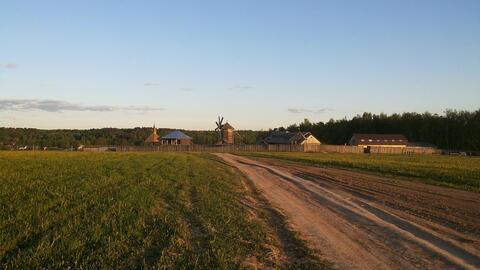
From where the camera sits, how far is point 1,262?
7684 millimetres

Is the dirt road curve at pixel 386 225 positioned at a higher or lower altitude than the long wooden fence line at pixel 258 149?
lower

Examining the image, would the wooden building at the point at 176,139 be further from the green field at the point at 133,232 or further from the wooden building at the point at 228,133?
the green field at the point at 133,232

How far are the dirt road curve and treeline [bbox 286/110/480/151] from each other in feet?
367

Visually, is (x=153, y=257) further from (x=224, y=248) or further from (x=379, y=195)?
(x=379, y=195)

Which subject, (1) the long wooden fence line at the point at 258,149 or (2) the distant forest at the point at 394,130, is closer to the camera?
(1) the long wooden fence line at the point at 258,149

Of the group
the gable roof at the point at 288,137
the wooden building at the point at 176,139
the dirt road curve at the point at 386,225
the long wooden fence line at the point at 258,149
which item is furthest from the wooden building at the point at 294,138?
the dirt road curve at the point at 386,225

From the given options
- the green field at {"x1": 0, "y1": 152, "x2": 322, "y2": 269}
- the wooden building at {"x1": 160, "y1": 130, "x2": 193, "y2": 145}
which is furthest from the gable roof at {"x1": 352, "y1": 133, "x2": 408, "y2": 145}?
the green field at {"x1": 0, "y1": 152, "x2": 322, "y2": 269}

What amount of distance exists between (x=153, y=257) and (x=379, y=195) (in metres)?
15.4

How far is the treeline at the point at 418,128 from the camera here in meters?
126

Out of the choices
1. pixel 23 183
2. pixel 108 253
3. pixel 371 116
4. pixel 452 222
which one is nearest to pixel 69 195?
pixel 23 183

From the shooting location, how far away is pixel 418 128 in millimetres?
146250

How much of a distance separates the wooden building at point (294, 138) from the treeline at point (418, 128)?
28.1 meters

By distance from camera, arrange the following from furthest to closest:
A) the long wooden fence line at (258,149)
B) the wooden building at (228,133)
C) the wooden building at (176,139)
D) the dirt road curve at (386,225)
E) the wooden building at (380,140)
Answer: the wooden building at (380,140) < the wooden building at (228,133) < the wooden building at (176,139) < the long wooden fence line at (258,149) < the dirt road curve at (386,225)

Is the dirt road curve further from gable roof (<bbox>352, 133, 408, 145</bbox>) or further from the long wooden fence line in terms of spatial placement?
gable roof (<bbox>352, 133, 408, 145</bbox>)
